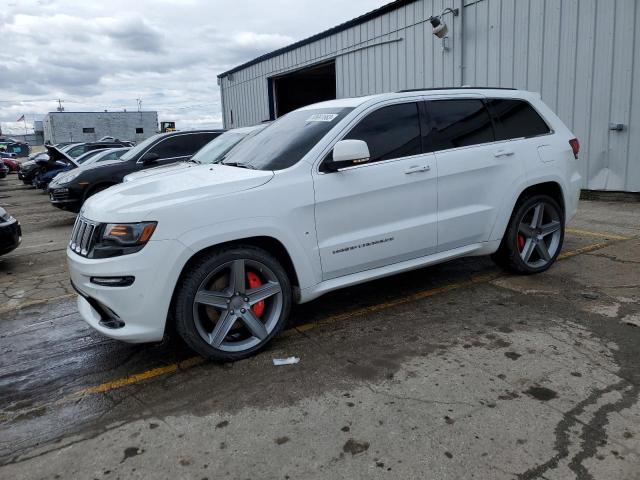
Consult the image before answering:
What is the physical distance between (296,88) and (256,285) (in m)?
20.1

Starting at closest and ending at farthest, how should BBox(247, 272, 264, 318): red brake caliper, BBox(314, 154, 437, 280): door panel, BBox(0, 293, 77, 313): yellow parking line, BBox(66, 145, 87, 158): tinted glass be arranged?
BBox(247, 272, 264, 318): red brake caliper, BBox(314, 154, 437, 280): door panel, BBox(0, 293, 77, 313): yellow parking line, BBox(66, 145, 87, 158): tinted glass

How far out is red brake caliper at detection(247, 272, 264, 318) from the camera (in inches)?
151

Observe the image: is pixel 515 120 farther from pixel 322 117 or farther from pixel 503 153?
pixel 322 117

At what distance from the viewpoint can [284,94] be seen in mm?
22281

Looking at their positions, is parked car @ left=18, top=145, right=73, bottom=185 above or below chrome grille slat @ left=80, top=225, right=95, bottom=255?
above

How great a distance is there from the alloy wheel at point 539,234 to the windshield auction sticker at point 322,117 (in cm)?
220

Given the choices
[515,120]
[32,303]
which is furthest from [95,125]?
[515,120]

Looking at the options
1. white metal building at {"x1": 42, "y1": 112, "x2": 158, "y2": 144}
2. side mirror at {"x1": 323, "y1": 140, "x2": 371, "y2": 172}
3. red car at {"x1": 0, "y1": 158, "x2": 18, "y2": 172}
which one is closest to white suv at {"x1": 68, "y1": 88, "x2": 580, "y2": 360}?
side mirror at {"x1": 323, "y1": 140, "x2": 371, "y2": 172}

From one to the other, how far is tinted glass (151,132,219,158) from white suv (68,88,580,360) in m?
5.87

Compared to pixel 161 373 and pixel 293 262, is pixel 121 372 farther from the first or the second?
pixel 293 262

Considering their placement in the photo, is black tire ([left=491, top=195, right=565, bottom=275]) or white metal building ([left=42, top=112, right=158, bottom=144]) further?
white metal building ([left=42, top=112, right=158, bottom=144])

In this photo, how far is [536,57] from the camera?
418 inches

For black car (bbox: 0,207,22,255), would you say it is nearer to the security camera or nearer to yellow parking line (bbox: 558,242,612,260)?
yellow parking line (bbox: 558,242,612,260)

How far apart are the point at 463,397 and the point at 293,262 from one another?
1.49 metres
